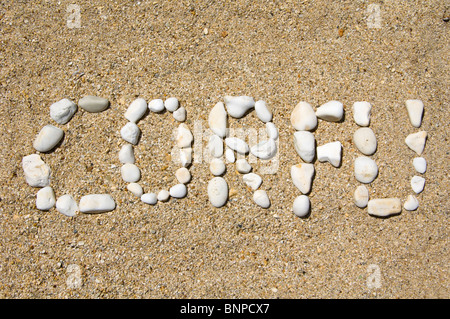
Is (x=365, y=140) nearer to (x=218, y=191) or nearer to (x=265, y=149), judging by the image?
(x=265, y=149)

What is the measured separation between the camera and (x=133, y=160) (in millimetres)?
1260

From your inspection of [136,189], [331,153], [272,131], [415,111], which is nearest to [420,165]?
[415,111]

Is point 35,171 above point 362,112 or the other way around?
the other way around

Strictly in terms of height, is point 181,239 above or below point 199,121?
below

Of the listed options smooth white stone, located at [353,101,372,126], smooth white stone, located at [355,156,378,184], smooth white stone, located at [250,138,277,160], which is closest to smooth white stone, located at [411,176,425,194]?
smooth white stone, located at [355,156,378,184]

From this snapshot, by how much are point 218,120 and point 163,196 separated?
333mm

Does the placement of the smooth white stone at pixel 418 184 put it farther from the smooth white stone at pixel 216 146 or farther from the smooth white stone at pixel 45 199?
the smooth white stone at pixel 45 199

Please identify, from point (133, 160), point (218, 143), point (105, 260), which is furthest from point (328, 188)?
point (105, 260)

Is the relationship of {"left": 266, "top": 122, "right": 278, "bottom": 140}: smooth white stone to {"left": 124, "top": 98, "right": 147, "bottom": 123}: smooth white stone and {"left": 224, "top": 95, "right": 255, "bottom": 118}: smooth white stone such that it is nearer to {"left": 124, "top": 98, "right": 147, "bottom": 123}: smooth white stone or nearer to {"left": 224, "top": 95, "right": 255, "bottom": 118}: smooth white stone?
{"left": 224, "top": 95, "right": 255, "bottom": 118}: smooth white stone

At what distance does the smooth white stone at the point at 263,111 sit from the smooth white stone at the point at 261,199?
26 centimetres

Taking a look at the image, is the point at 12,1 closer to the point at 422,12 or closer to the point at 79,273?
the point at 79,273

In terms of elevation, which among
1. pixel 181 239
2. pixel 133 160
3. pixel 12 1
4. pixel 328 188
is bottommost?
pixel 181 239

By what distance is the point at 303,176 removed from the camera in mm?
1227

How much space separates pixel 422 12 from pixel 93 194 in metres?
1.40
